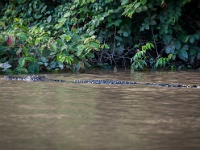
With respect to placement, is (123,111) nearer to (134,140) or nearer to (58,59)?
(134,140)

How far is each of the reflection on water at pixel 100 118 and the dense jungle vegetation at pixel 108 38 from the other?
3.85 m

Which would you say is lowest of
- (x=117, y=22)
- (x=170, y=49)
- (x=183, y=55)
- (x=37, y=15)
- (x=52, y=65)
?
(x=52, y=65)

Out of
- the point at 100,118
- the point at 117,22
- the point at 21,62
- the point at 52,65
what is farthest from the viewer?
the point at 117,22

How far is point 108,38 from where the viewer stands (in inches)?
504

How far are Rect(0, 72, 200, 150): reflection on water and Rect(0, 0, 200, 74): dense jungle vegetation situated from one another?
385 centimetres

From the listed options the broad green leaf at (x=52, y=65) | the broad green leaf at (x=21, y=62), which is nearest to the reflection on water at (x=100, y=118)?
the broad green leaf at (x=21, y=62)

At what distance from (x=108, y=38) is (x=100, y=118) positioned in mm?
8276

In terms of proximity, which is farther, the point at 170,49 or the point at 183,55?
the point at 170,49

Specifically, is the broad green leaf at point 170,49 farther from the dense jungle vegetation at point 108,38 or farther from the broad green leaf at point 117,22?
the broad green leaf at point 117,22

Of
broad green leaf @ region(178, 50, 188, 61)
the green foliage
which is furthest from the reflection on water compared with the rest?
broad green leaf @ region(178, 50, 188, 61)

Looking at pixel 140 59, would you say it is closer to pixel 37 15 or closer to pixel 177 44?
pixel 177 44

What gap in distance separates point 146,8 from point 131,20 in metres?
1.03

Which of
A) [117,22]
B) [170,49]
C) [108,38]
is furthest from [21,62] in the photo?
[170,49]

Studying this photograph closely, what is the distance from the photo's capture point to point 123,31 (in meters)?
12.3
